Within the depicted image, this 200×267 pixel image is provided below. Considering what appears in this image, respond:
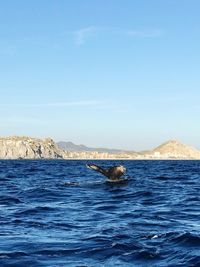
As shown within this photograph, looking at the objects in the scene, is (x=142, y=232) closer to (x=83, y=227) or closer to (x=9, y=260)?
(x=83, y=227)

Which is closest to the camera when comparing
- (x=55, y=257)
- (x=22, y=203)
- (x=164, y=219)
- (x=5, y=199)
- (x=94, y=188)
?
(x=55, y=257)

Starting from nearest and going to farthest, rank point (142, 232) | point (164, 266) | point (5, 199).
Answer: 1. point (164, 266)
2. point (142, 232)
3. point (5, 199)

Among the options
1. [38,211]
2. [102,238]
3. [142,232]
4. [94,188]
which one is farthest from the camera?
[94,188]

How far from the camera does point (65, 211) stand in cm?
2361

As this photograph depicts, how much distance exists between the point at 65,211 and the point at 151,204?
19.0 ft

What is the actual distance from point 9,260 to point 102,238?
13.0 feet

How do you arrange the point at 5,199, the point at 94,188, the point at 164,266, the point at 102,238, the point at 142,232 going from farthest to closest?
the point at 94,188
the point at 5,199
the point at 142,232
the point at 102,238
the point at 164,266

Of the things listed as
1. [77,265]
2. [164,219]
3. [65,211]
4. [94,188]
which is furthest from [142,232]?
[94,188]

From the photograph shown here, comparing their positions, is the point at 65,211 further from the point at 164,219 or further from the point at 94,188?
the point at 94,188

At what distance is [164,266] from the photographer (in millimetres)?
12320

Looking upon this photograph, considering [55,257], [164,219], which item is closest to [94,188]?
[164,219]

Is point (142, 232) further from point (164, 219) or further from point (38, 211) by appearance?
point (38, 211)

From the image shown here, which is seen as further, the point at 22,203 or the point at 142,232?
the point at 22,203

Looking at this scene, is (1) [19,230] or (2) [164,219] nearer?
(1) [19,230]
